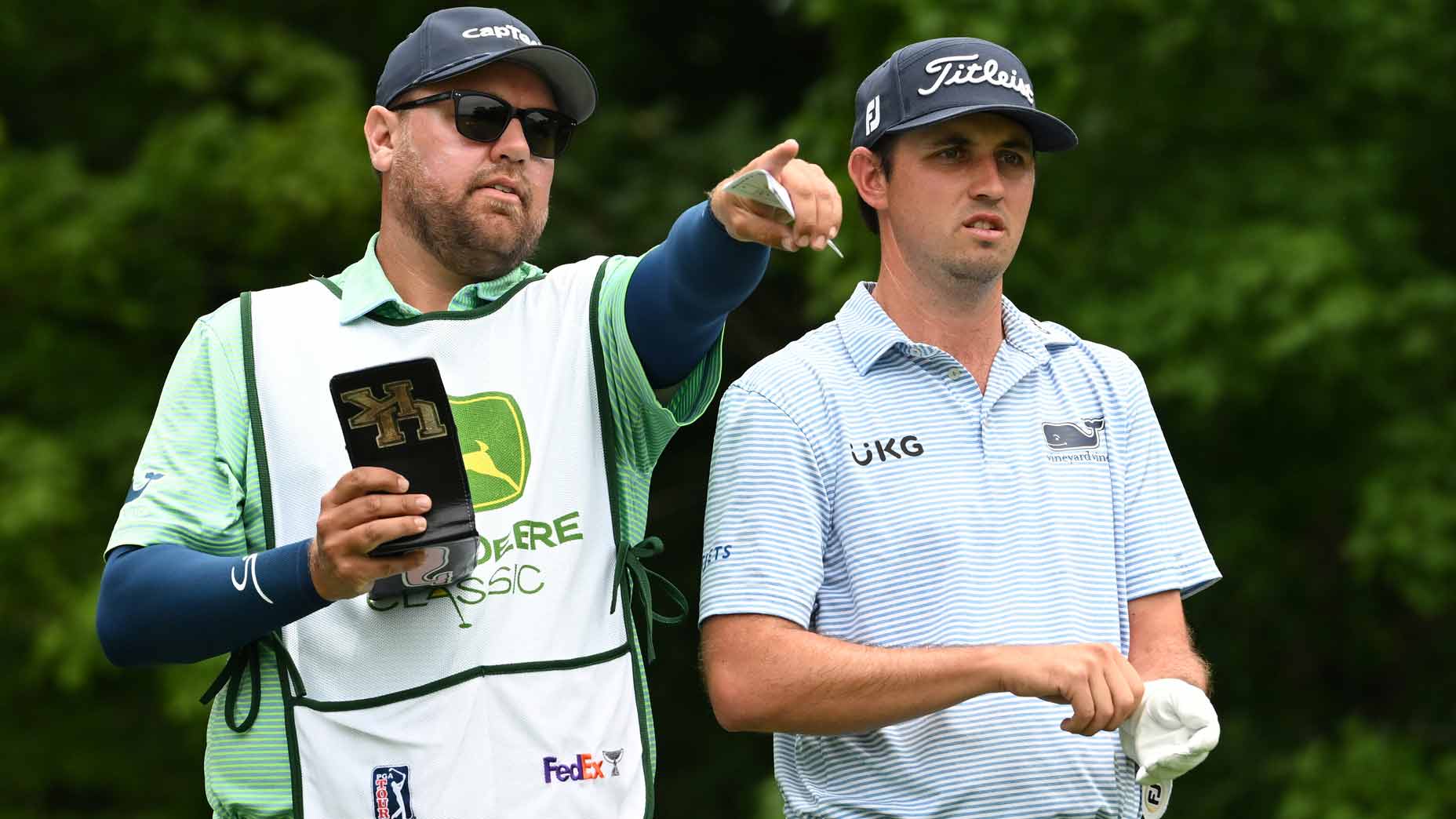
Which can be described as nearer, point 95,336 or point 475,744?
point 475,744

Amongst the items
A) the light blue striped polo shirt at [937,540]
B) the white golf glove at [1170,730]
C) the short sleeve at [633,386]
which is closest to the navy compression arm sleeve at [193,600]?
the short sleeve at [633,386]

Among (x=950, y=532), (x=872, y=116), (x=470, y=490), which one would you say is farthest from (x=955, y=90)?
(x=470, y=490)

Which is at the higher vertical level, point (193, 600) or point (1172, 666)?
point (193, 600)

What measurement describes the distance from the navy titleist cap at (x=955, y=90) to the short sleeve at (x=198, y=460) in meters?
1.25

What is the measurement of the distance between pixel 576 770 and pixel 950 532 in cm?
75

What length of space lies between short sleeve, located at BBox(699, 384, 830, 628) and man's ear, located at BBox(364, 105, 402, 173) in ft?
2.49

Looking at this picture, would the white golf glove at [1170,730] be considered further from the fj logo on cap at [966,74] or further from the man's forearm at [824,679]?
the fj logo on cap at [966,74]

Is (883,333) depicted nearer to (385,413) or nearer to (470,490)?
(470,490)

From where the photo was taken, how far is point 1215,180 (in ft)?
33.1

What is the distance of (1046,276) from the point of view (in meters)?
9.95

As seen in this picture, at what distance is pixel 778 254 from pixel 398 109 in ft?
25.0

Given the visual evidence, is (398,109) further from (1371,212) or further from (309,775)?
(1371,212)

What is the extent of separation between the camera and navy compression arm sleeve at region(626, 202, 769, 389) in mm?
2885

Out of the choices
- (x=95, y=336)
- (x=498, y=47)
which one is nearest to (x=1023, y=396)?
(x=498, y=47)
